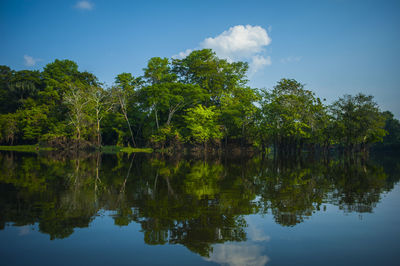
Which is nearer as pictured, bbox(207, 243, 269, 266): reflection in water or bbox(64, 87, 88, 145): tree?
bbox(207, 243, 269, 266): reflection in water

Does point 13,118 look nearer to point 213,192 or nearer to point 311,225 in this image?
point 213,192

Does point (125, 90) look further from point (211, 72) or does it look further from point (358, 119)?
point (358, 119)

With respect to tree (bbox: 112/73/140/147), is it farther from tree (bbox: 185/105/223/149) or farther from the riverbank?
tree (bbox: 185/105/223/149)

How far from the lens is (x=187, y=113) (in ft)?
140

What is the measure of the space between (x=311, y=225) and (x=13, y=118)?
52788 mm

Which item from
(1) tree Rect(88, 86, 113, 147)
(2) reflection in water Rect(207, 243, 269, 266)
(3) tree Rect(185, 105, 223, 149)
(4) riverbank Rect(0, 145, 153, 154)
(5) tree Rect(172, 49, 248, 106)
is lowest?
(2) reflection in water Rect(207, 243, 269, 266)

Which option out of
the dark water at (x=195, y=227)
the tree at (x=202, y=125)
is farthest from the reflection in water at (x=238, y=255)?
the tree at (x=202, y=125)

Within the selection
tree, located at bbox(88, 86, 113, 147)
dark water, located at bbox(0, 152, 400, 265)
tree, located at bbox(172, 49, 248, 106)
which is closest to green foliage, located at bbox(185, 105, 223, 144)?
tree, located at bbox(172, 49, 248, 106)

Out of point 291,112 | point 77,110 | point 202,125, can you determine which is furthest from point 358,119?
point 77,110

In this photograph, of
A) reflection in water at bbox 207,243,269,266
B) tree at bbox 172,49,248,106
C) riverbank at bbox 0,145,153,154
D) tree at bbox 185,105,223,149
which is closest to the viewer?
reflection in water at bbox 207,243,269,266

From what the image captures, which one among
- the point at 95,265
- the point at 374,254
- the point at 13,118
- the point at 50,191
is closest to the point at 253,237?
the point at 374,254

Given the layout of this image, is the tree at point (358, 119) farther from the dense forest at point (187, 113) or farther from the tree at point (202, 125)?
the tree at point (202, 125)

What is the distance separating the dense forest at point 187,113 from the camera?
42.8 metres

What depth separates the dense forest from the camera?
42.8 metres
